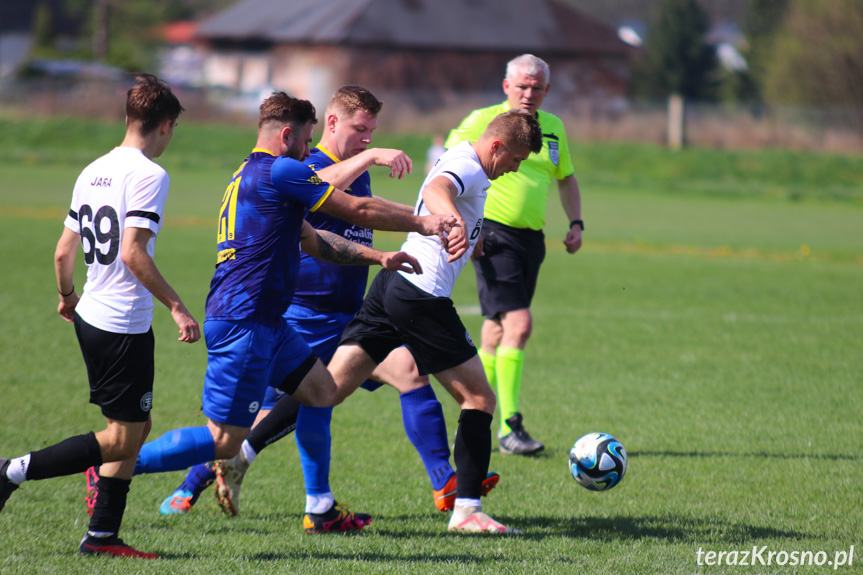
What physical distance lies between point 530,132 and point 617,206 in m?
22.5

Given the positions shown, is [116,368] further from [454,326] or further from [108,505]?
[454,326]

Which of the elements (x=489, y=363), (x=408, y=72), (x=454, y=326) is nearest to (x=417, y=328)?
(x=454, y=326)

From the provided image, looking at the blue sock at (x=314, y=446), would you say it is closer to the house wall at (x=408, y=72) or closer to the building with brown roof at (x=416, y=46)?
the house wall at (x=408, y=72)

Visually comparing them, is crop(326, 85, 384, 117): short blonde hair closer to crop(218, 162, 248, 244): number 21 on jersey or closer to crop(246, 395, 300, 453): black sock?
crop(218, 162, 248, 244): number 21 on jersey

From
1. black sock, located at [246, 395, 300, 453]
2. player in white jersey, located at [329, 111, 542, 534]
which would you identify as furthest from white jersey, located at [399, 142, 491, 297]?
black sock, located at [246, 395, 300, 453]

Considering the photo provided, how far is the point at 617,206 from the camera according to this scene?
2642 centimetres

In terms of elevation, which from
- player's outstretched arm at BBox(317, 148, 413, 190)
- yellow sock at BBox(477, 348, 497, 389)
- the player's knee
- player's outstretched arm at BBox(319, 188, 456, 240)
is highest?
player's outstretched arm at BBox(317, 148, 413, 190)

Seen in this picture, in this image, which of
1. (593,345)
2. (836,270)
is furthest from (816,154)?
(593,345)

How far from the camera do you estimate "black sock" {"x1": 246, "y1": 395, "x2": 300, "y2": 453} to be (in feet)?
16.0

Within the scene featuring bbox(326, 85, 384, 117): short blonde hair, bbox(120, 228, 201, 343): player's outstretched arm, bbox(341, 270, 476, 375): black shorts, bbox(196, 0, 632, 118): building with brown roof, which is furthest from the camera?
bbox(196, 0, 632, 118): building with brown roof

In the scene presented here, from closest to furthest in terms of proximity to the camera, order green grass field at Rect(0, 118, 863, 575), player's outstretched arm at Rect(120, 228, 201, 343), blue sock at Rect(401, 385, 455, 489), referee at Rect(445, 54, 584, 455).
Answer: player's outstretched arm at Rect(120, 228, 201, 343) → green grass field at Rect(0, 118, 863, 575) → blue sock at Rect(401, 385, 455, 489) → referee at Rect(445, 54, 584, 455)

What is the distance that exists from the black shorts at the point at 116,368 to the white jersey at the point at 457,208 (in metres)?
1.36

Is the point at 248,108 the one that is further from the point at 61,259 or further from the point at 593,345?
the point at 61,259
